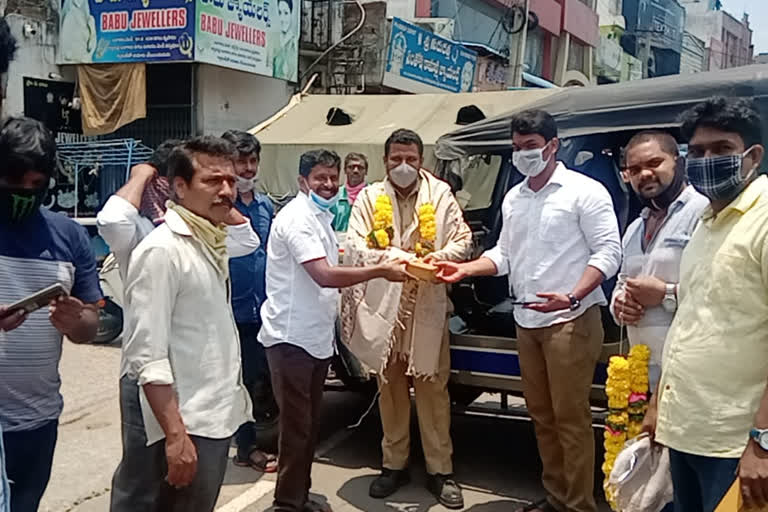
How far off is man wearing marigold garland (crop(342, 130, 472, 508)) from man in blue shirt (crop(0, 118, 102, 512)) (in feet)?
6.71

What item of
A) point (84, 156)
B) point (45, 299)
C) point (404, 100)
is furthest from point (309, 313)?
point (84, 156)

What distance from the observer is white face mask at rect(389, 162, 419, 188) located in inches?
178

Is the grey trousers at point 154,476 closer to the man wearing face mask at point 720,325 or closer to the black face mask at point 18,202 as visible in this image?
the black face mask at point 18,202

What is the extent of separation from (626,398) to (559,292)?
0.72 m

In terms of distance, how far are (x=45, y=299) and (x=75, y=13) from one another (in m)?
12.4

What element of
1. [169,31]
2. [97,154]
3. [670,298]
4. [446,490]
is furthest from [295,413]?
[97,154]

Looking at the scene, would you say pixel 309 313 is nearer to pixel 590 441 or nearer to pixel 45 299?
pixel 590 441

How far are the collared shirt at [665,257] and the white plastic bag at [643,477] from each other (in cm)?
47

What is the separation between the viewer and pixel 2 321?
222 cm

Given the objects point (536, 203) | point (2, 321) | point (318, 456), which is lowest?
point (318, 456)

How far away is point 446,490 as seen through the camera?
178 inches

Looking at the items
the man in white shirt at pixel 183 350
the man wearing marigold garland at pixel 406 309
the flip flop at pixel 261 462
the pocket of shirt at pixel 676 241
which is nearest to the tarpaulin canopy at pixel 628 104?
the man wearing marigold garland at pixel 406 309

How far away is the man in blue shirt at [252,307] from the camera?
4980 millimetres

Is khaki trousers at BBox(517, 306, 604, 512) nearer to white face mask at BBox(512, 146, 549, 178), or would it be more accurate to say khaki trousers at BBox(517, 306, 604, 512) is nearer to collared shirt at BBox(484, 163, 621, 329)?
collared shirt at BBox(484, 163, 621, 329)
